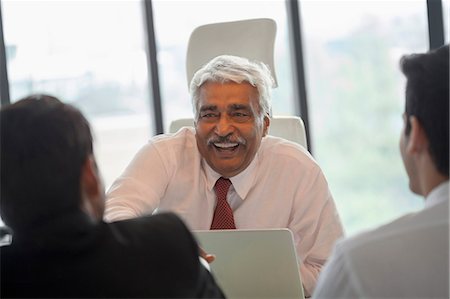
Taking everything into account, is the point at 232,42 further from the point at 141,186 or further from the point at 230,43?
the point at 141,186

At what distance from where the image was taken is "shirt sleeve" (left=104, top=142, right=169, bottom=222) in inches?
108

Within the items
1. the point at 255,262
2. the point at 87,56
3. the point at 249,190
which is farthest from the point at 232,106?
the point at 87,56

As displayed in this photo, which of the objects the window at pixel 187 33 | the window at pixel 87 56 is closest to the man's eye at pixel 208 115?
the window at pixel 187 33

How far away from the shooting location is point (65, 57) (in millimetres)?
5539

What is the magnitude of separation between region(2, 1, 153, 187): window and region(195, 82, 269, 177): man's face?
8.76 feet

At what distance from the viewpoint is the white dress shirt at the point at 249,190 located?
109 inches

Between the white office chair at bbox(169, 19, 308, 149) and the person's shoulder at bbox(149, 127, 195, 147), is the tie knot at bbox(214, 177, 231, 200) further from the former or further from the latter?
the white office chair at bbox(169, 19, 308, 149)

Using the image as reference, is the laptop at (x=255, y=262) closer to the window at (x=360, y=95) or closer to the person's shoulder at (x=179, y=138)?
the person's shoulder at (x=179, y=138)

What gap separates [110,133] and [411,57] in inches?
169

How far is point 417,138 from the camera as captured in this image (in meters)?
1.56

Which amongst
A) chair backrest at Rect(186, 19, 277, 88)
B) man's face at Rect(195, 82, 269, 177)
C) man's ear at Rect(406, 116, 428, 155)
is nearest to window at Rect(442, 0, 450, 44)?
chair backrest at Rect(186, 19, 277, 88)

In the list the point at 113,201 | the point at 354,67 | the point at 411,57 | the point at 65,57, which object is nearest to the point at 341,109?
the point at 354,67

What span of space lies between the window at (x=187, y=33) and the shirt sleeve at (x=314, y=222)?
271 cm

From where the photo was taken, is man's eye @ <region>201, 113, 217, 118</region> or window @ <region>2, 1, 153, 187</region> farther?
window @ <region>2, 1, 153, 187</region>
